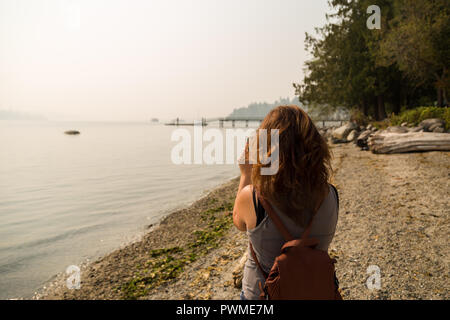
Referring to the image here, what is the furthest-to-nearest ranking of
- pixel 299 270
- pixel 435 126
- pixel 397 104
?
pixel 397 104, pixel 435 126, pixel 299 270

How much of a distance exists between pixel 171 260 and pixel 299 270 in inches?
202

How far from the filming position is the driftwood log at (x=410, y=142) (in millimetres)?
12110

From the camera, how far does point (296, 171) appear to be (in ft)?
5.48

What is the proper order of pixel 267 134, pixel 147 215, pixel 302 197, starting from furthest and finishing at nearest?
pixel 147 215 < pixel 267 134 < pixel 302 197

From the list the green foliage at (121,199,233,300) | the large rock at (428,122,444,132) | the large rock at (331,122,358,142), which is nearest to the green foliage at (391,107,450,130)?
the large rock at (428,122,444,132)

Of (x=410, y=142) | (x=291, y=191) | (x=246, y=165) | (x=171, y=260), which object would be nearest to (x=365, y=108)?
(x=410, y=142)

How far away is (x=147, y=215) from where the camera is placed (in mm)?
10805

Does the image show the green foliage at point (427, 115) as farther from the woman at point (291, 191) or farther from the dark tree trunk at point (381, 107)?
the woman at point (291, 191)

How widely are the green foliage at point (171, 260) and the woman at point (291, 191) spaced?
4114 millimetres

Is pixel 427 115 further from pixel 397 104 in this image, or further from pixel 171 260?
pixel 171 260

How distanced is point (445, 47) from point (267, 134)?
24.2m

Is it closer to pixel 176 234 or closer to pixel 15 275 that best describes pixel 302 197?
pixel 176 234
